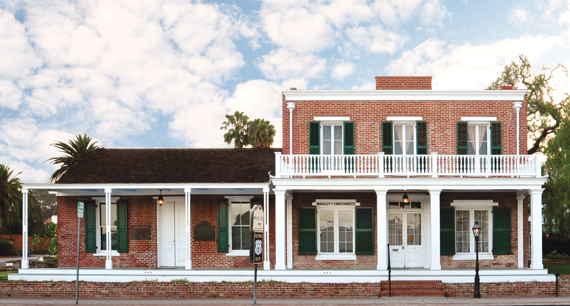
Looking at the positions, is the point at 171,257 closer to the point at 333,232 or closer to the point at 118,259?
the point at 118,259

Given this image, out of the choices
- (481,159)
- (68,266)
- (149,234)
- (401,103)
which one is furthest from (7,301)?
(481,159)

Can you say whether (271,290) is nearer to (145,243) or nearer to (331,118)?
(145,243)

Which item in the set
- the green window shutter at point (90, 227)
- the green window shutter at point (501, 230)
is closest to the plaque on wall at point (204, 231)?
the green window shutter at point (90, 227)

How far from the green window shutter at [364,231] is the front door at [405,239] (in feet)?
2.54

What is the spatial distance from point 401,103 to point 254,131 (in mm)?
24756

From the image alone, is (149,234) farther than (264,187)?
Yes

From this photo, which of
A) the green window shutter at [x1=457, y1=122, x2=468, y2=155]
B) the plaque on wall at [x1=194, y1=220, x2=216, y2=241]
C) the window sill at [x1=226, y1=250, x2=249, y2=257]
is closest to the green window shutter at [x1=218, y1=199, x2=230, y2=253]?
the window sill at [x1=226, y1=250, x2=249, y2=257]

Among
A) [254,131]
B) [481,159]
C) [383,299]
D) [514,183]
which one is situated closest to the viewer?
[383,299]

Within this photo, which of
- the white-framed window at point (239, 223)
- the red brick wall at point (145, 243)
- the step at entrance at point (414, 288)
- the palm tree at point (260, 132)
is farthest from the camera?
the palm tree at point (260, 132)

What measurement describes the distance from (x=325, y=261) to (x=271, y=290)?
3355mm

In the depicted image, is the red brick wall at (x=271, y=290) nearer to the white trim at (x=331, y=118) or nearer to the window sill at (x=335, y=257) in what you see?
the window sill at (x=335, y=257)

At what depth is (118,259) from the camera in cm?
2016

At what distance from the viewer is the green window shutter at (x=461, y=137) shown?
19.5m

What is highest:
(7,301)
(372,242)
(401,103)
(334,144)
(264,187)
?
(401,103)
